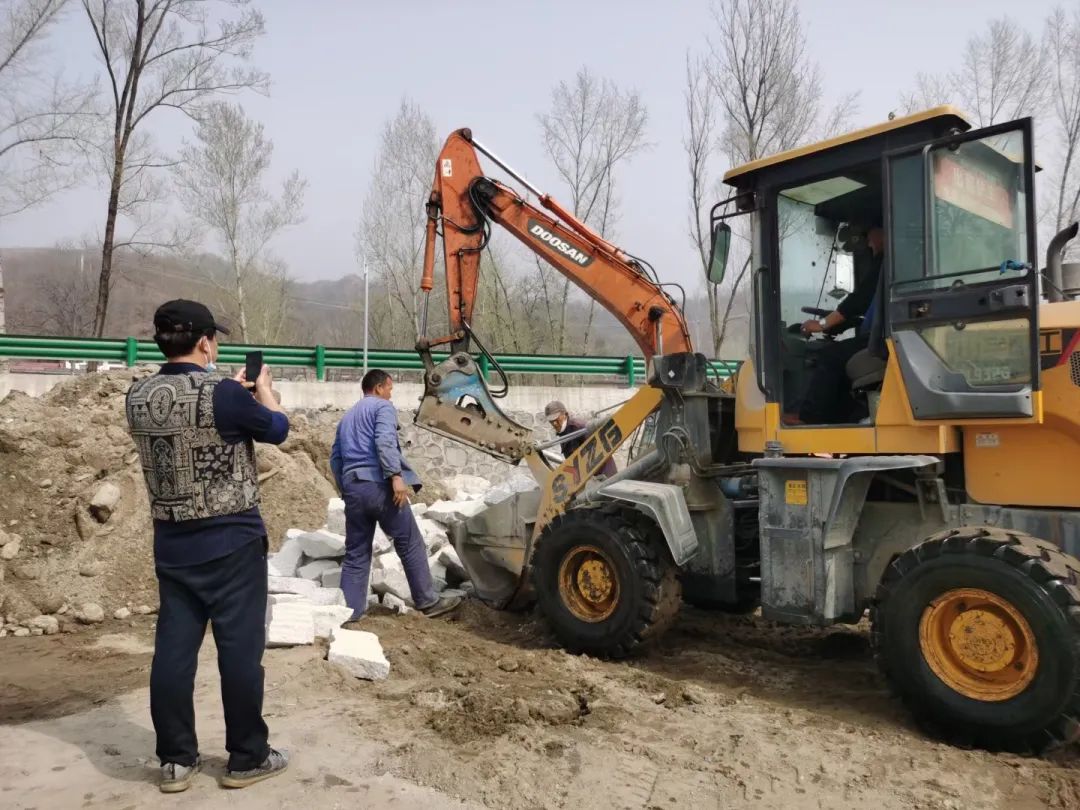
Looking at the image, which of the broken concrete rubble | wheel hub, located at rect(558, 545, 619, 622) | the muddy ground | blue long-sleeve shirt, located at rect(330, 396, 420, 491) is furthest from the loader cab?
the broken concrete rubble

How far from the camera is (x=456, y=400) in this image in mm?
6430

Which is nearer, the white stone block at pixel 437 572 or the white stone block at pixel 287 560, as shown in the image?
the white stone block at pixel 287 560

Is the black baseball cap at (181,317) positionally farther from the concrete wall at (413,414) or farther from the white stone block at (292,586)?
the concrete wall at (413,414)

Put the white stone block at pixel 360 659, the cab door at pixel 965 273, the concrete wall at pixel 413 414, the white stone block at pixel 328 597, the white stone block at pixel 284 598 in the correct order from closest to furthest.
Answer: the cab door at pixel 965 273, the white stone block at pixel 360 659, the white stone block at pixel 284 598, the white stone block at pixel 328 597, the concrete wall at pixel 413 414

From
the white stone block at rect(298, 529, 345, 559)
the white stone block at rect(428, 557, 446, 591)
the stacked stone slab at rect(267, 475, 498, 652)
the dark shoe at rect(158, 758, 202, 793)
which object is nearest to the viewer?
the dark shoe at rect(158, 758, 202, 793)

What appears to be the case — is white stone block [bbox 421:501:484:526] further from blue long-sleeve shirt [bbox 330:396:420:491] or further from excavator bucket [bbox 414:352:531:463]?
blue long-sleeve shirt [bbox 330:396:420:491]

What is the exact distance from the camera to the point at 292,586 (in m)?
6.30

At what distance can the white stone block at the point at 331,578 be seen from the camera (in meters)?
6.77

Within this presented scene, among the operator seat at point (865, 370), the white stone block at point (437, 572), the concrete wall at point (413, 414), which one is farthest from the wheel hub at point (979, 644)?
the concrete wall at point (413, 414)

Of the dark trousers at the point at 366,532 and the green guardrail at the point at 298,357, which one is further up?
the green guardrail at the point at 298,357

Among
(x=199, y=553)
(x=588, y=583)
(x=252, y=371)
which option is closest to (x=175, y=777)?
(x=199, y=553)

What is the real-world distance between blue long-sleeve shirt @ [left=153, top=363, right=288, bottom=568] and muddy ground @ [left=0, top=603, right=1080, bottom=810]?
2.94ft

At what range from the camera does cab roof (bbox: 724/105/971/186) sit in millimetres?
4242

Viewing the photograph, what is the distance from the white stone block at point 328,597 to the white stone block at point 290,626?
0.82 metres
